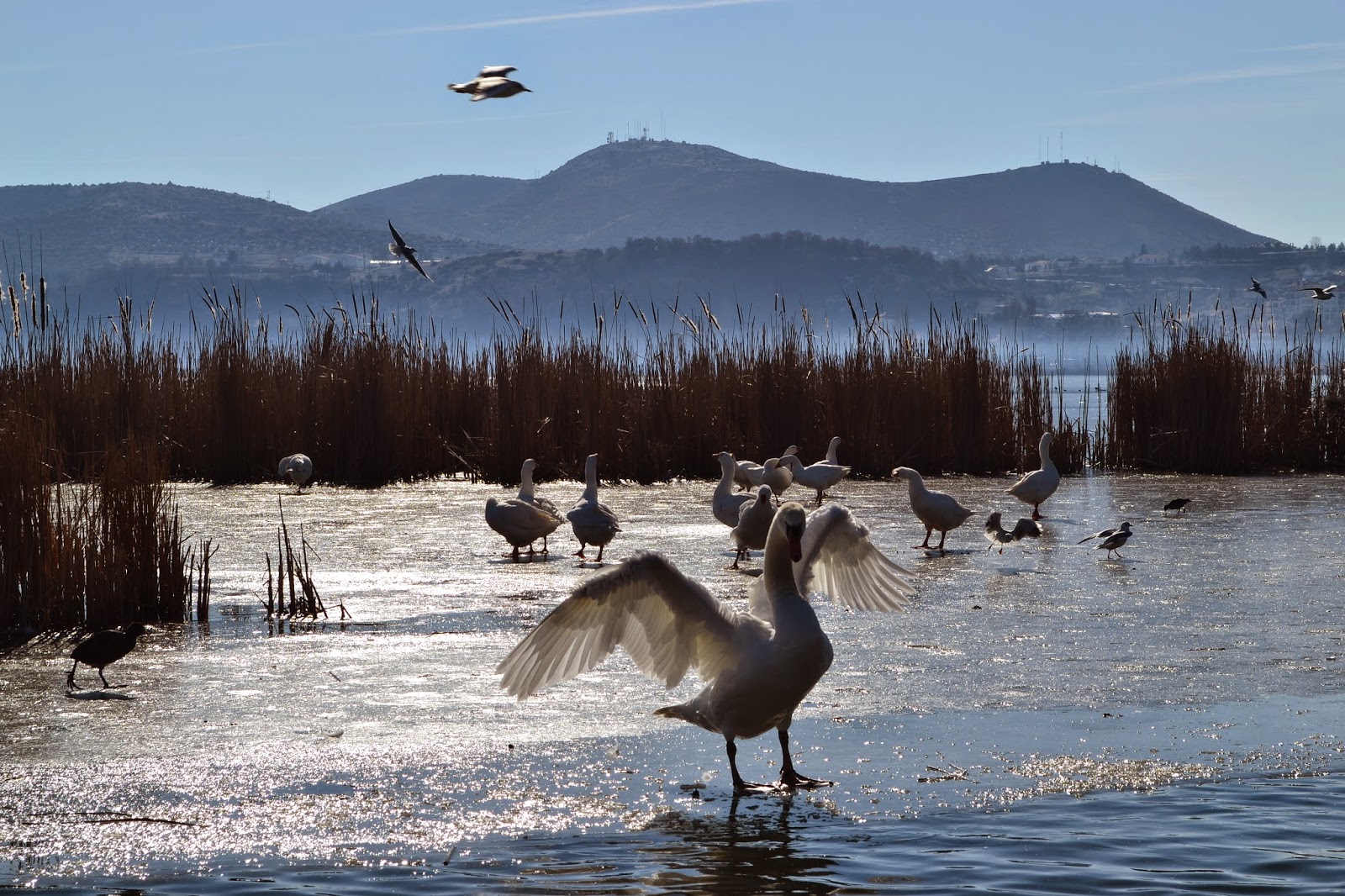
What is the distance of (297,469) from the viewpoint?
50.0 ft

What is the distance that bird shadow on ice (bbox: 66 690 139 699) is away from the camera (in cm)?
616

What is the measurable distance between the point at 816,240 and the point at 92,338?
435 ft

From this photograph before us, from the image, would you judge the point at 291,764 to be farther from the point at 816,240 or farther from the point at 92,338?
the point at 816,240

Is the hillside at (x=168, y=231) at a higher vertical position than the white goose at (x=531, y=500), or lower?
higher

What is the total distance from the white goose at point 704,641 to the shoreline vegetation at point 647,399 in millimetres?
11258

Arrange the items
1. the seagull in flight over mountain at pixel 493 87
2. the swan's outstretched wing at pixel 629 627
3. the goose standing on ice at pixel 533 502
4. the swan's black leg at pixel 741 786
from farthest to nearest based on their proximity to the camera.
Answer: the goose standing on ice at pixel 533 502, the seagull in flight over mountain at pixel 493 87, the swan's outstretched wing at pixel 629 627, the swan's black leg at pixel 741 786

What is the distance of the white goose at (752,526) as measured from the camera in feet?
31.3

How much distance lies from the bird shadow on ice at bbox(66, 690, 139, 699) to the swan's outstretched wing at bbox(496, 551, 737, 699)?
6.91 ft

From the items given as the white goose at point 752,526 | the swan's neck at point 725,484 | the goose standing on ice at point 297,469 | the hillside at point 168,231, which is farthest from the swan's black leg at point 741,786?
the hillside at point 168,231

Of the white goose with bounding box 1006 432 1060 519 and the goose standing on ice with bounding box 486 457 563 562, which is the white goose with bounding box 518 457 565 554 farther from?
the white goose with bounding box 1006 432 1060 519

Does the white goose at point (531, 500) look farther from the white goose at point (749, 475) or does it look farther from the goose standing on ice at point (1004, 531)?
the goose standing on ice at point (1004, 531)

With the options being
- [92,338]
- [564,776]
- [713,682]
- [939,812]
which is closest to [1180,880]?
[939,812]

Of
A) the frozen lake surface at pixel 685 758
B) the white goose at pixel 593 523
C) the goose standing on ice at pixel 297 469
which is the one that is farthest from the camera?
the goose standing on ice at pixel 297 469

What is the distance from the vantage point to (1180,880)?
4.23 meters
